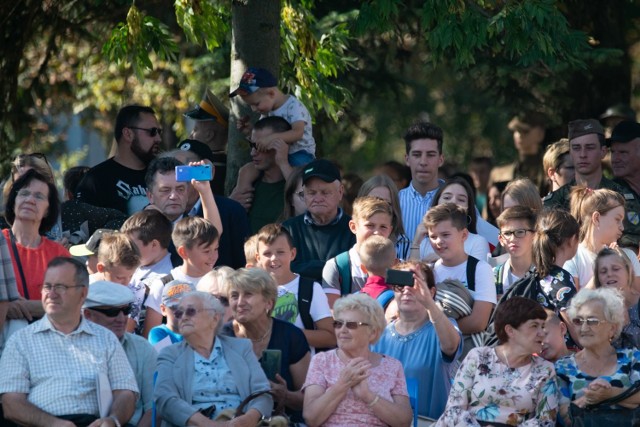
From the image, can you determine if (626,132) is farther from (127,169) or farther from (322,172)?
(127,169)

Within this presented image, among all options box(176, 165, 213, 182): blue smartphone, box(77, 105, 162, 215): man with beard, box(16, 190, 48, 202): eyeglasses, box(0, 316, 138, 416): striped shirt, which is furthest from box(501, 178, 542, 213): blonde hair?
box(0, 316, 138, 416): striped shirt

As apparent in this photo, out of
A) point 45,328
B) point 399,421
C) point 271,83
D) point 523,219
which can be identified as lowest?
A: point 399,421

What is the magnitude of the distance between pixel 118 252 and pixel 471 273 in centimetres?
240

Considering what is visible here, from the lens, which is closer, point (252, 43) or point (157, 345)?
point (157, 345)

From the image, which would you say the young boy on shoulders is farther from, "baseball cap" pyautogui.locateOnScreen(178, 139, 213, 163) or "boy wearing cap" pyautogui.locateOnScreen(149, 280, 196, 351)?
"baseball cap" pyautogui.locateOnScreen(178, 139, 213, 163)

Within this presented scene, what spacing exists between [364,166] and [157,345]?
25885 mm

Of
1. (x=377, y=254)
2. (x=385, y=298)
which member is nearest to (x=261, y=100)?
(x=377, y=254)

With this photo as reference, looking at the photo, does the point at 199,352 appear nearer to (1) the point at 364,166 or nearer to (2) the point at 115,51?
(2) the point at 115,51

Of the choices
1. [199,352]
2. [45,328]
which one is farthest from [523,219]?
[45,328]

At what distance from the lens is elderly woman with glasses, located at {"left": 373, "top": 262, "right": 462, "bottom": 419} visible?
8641mm

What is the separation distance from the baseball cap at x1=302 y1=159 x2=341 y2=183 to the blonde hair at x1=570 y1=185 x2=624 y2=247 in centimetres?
182

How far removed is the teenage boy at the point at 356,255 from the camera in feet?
31.4

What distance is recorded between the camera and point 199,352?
8195mm

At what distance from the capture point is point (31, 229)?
8961mm
